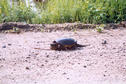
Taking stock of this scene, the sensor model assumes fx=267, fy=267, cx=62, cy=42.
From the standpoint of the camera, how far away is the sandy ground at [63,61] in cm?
411

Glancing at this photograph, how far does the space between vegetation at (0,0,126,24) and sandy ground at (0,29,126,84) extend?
115 cm

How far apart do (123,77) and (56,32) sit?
302 centimetres

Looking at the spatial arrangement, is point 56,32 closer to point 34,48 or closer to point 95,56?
point 34,48

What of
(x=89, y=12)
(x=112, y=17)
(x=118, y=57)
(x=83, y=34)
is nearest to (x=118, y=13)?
(x=112, y=17)

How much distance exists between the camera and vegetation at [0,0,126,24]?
24.4 feet

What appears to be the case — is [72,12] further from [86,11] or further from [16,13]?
[16,13]

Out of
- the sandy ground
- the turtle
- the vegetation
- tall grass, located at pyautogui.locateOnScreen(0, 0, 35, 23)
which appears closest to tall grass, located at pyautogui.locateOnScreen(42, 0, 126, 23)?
the vegetation

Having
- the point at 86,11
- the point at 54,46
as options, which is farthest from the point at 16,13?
the point at 54,46

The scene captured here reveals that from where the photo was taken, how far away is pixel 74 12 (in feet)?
24.7

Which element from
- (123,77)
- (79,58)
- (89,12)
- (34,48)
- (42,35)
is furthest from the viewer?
(89,12)

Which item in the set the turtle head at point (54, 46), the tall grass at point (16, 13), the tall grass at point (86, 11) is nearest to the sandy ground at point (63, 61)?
the turtle head at point (54, 46)

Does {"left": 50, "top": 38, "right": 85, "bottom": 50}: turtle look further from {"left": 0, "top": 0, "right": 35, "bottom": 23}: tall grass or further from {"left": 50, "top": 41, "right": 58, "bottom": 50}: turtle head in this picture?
{"left": 0, "top": 0, "right": 35, "bottom": 23}: tall grass

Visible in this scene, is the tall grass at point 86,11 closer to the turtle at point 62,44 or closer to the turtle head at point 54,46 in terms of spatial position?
the turtle at point 62,44

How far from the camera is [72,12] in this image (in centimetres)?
754
